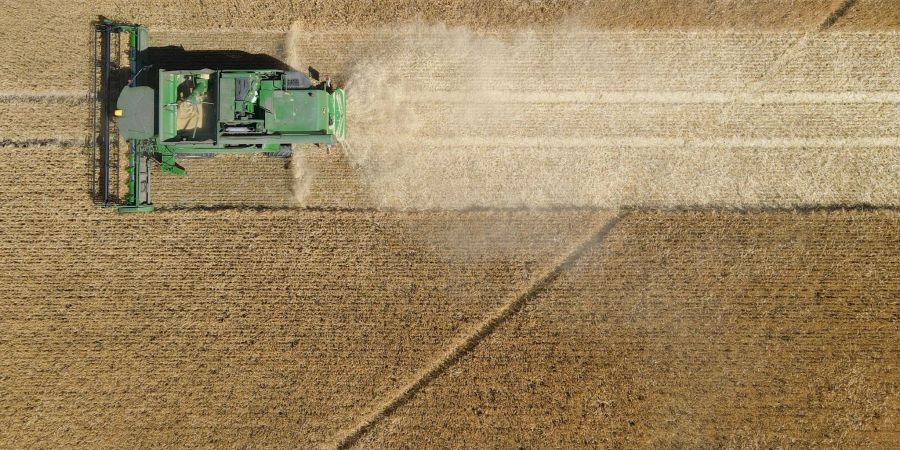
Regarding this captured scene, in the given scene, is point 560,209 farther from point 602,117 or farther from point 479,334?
point 479,334

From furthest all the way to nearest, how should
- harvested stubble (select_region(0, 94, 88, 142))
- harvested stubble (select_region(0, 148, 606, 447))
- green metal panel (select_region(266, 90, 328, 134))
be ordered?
harvested stubble (select_region(0, 94, 88, 142)) < harvested stubble (select_region(0, 148, 606, 447)) < green metal panel (select_region(266, 90, 328, 134))

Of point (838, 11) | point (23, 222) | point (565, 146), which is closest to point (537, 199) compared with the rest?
point (565, 146)

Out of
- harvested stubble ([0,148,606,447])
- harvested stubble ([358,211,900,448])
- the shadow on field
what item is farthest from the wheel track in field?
harvested stubble ([358,211,900,448])

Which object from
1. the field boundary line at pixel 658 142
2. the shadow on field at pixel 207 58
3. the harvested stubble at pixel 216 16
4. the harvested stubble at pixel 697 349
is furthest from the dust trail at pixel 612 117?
the harvested stubble at pixel 697 349

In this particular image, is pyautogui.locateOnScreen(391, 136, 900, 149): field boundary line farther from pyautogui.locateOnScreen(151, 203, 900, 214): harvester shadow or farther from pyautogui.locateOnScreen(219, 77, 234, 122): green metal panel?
pyautogui.locateOnScreen(219, 77, 234, 122): green metal panel

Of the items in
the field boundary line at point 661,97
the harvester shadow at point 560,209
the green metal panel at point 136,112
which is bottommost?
the harvester shadow at point 560,209

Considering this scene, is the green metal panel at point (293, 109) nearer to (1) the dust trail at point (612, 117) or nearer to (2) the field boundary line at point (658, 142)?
(1) the dust trail at point (612, 117)

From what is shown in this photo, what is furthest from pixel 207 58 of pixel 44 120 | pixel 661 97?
pixel 661 97
